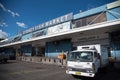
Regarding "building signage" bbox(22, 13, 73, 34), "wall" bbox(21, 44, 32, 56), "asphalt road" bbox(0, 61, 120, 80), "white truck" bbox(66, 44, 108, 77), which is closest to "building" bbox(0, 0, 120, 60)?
"building signage" bbox(22, 13, 73, 34)

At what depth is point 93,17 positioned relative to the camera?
19141 mm

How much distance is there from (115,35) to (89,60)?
9284 mm

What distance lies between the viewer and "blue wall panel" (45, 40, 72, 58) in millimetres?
21891

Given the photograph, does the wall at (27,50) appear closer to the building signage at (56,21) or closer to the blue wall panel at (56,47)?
the building signage at (56,21)

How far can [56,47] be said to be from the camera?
79.1ft

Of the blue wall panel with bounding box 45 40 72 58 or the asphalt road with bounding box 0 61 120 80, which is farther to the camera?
the blue wall panel with bounding box 45 40 72 58

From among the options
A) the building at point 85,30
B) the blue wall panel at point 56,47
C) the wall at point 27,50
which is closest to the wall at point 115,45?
the building at point 85,30

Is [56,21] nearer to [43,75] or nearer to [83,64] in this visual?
[43,75]

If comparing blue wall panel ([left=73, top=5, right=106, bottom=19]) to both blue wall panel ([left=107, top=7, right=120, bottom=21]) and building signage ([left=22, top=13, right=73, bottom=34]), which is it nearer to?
blue wall panel ([left=107, top=7, right=120, bottom=21])

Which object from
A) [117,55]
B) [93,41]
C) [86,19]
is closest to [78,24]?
[86,19]

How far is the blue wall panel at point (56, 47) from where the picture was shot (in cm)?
2189

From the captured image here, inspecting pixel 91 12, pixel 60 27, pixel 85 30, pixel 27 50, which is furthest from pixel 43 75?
pixel 27 50

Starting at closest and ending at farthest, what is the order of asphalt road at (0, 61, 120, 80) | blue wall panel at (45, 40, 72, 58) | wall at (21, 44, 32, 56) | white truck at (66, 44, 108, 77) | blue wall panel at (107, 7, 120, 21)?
white truck at (66, 44, 108, 77) → asphalt road at (0, 61, 120, 80) → blue wall panel at (107, 7, 120, 21) → blue wall panel at (45, 40, 72, 58) → wall at (21, 44, 32, 56)

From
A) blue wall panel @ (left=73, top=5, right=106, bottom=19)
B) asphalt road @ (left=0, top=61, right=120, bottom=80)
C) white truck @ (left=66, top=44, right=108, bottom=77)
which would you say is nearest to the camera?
white truck @ (left=66, top=44, right=108, bottom=77)
